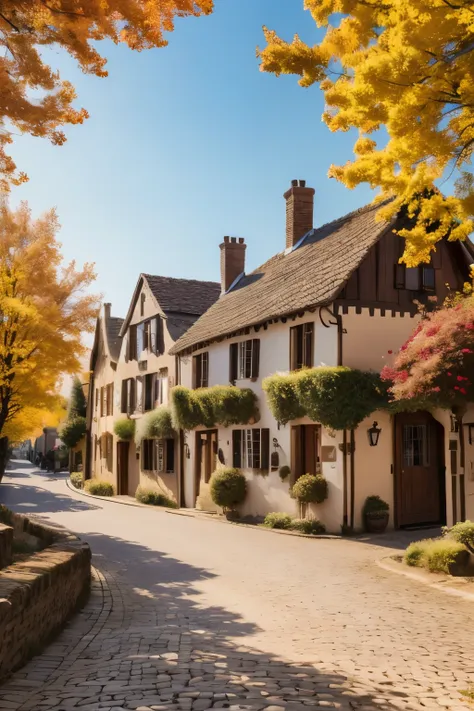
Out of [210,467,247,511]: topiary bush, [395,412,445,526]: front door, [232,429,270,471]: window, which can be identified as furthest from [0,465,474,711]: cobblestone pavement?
[210,467,247,511]: topiary bush

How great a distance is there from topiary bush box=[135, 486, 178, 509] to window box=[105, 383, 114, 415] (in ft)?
26.4

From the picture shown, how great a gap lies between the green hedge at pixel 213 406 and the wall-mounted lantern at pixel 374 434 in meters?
4.78

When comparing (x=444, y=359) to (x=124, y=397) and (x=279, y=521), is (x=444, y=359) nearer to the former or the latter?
(x=279, y=521)

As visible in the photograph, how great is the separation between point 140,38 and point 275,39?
125cm

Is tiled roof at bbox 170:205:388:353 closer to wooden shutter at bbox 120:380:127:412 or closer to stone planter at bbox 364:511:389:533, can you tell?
stone planter at bbox 364:511:389:533

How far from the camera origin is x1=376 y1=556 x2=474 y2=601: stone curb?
10.4 metres

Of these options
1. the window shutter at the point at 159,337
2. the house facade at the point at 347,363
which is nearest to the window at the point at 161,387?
the window shutter at the point at 159,337

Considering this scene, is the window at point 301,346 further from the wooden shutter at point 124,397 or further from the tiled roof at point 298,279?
the wooden shutter at point 124,397

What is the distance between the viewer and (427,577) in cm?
1159

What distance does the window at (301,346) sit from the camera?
1941cm

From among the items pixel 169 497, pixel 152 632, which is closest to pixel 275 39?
pixel 152 632

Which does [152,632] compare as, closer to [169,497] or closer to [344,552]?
[344,552]

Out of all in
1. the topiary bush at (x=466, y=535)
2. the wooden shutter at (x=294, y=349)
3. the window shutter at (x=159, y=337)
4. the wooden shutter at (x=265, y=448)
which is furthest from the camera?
the window shutter at (x=159, y=337)

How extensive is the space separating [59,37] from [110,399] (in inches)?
1298
